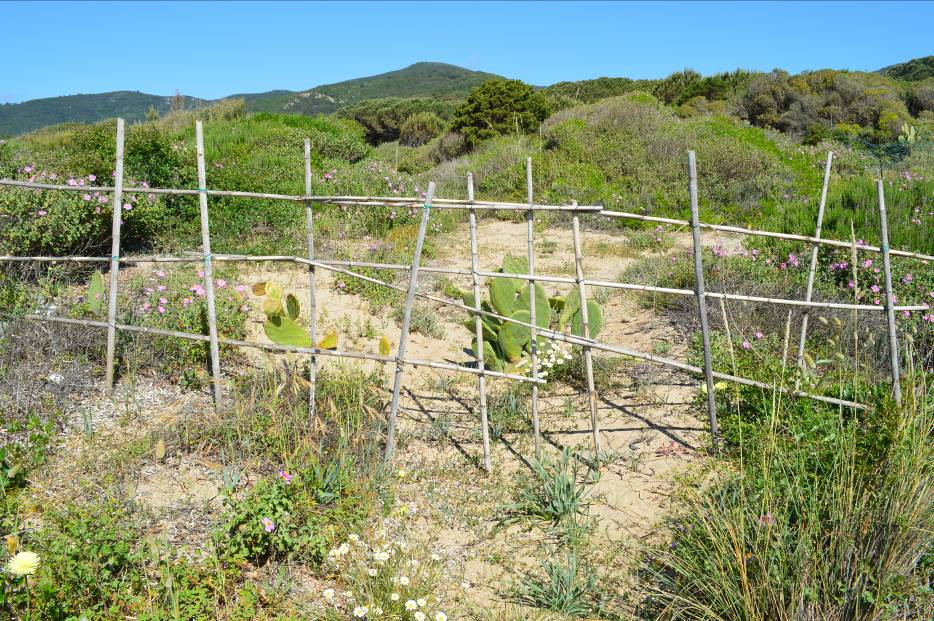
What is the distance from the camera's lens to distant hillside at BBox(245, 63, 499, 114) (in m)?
49.1

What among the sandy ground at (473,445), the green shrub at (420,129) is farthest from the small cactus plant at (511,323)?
the green shrub at (420,129)

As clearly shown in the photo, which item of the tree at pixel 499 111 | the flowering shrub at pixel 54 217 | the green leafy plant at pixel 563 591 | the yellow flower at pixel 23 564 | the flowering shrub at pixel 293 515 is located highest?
the tree at pixel 499 111

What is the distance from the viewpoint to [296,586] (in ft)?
9.20

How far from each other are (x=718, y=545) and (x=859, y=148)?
45.5 ft

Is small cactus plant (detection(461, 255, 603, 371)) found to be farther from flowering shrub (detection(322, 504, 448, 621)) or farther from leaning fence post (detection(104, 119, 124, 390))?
leaning fence post (detection(104, 119, 124, 390))

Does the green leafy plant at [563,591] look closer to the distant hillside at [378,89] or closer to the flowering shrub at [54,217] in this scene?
the flowering shrub at [54,217]

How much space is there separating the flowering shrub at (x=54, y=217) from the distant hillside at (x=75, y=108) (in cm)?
2993

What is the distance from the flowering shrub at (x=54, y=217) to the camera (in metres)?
5.95

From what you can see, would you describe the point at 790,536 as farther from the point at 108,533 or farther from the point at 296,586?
the point at 108,533

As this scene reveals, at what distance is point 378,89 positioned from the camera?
5578 cm

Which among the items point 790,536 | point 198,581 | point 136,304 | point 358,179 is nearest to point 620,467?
point 790,536

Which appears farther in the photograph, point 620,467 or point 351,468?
point 620,467

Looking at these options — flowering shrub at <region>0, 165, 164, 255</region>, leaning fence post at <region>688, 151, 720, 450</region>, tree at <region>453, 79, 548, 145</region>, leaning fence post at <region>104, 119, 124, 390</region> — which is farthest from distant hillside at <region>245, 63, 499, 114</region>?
leaning fence post at <region>688, 151, 720, 450</region>

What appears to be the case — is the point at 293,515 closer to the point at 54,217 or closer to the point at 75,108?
the point at 54,217
